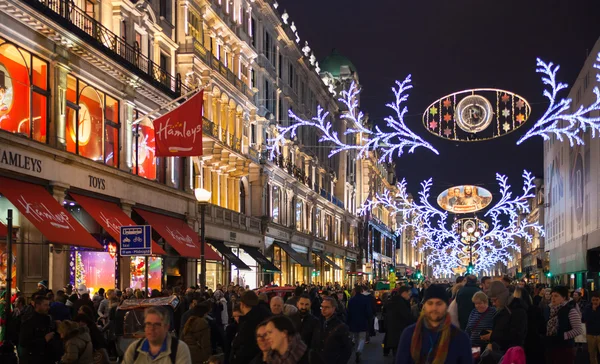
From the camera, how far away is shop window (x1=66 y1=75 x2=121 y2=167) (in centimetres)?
2702

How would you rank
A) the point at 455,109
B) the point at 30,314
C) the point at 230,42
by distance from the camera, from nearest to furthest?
the point at 30,314, the point at 455,109, the point at 230,42

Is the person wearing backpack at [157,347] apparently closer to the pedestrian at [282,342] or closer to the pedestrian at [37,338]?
the pedestrian at [282,342]

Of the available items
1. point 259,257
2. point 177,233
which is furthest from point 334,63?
point 177,233

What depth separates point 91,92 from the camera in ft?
93.7

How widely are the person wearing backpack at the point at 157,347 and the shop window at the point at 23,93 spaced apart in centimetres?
1654

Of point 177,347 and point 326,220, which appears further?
point 326,220

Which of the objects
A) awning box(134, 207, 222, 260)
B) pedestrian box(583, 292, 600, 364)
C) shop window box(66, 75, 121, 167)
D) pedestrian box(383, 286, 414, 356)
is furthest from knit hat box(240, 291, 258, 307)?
awning box(134, 207, 222, 260)

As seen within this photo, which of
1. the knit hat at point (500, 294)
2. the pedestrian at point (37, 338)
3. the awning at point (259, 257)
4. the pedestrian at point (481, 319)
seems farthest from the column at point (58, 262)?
the awning at point (259, 257)

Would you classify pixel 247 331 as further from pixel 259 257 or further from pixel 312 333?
pixel 259 257

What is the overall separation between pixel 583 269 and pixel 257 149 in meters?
19.5

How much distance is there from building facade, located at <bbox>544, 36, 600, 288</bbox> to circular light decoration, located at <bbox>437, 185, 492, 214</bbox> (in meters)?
5.84

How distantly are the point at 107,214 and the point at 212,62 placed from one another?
1400 cm

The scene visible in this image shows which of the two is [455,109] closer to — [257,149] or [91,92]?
[91,92]

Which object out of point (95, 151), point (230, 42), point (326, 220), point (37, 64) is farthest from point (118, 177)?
point (326, 220)
